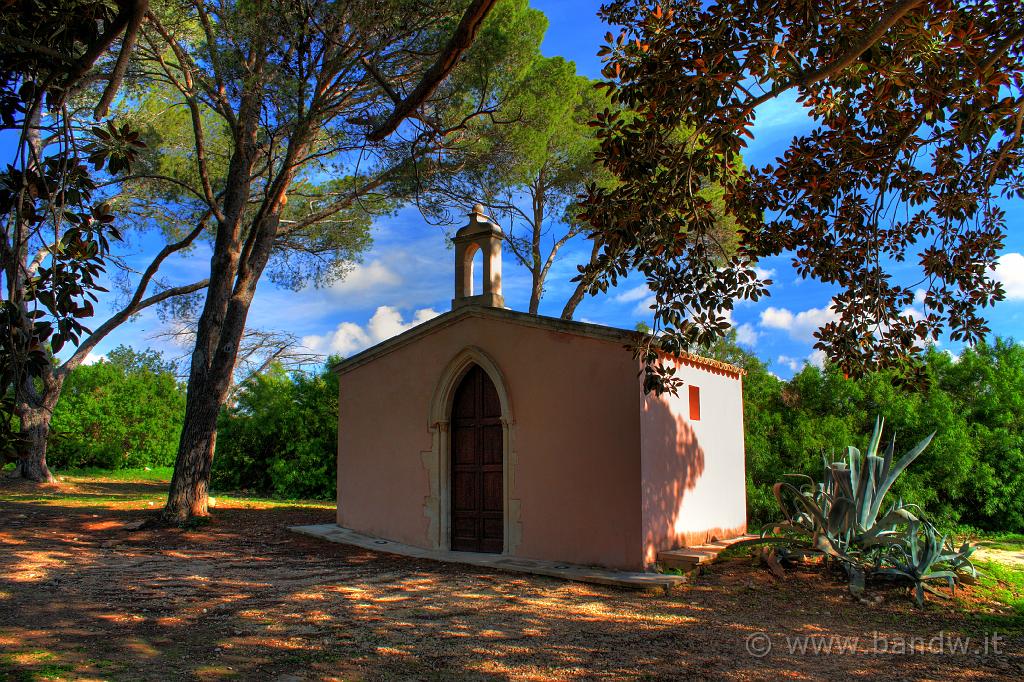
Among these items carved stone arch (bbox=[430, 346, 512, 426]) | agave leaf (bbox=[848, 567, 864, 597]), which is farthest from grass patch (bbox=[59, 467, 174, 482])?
agave leaf (bbox=[848, 567, 864, 597])

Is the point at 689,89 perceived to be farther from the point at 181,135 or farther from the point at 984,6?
the point at 181,135

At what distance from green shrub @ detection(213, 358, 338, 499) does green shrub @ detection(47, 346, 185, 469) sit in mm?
5894

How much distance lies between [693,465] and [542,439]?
6.51 ft

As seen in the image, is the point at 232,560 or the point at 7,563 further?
the point at 232,560

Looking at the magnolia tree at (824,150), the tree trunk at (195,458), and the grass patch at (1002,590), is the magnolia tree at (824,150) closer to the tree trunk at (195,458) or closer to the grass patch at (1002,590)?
the grass patch at (1002,590)

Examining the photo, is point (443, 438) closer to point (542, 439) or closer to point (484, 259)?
point (542, 439)

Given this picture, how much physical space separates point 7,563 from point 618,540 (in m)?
6.89

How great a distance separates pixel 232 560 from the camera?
8.88 m

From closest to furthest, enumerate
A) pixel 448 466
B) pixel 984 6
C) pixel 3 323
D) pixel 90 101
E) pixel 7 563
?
pixel 3 323 < pixel 984 6 < pixel 7 563 < pixel 448 466 < pixel 90 101

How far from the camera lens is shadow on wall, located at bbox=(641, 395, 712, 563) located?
26.1 feet

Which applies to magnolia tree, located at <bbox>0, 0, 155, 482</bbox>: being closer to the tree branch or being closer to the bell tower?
the tree branch

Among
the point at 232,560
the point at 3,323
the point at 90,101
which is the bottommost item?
the point at 232,560

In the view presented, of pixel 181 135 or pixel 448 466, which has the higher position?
pixel 181 135

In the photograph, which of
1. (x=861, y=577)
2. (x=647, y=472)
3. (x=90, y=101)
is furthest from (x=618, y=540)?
(x=90, y=101)
